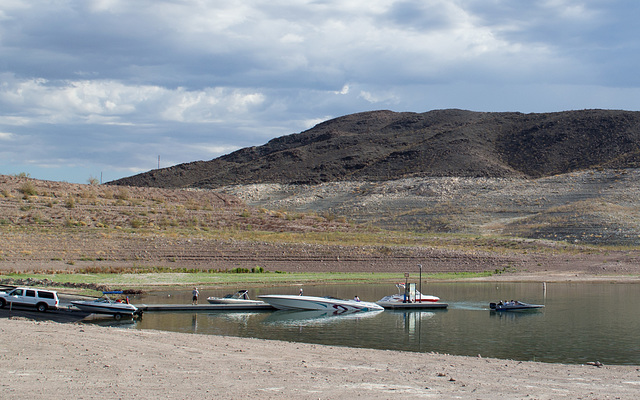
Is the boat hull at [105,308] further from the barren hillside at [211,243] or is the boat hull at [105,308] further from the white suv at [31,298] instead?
the barren hillside at [211,243]

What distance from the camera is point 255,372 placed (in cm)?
1653

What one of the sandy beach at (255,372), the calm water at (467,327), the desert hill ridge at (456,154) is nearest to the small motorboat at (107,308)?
the calm water at (467,327)

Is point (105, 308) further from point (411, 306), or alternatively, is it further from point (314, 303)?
point (411, 306)

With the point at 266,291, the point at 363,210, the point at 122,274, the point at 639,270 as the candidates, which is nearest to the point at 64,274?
the point at 122,274

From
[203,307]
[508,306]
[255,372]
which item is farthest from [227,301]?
[255,372]

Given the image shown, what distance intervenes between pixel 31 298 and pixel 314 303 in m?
13.5

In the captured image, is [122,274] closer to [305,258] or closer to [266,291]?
[266,291]

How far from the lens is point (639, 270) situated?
58.0 metres

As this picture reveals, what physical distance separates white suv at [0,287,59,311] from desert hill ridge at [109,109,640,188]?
98.4 m

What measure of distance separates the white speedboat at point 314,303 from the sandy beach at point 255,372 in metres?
11.4

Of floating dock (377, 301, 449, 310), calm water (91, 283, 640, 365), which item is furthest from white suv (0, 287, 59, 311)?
floating dock (377, 301, 449, 310)

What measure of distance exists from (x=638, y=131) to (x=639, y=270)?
90.1 m

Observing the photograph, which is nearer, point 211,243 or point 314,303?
point 314,303

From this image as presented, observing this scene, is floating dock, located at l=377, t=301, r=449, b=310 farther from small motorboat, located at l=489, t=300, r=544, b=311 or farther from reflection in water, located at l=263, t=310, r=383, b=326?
small motorboat, located at l=489, t=300, r=544, b=311
